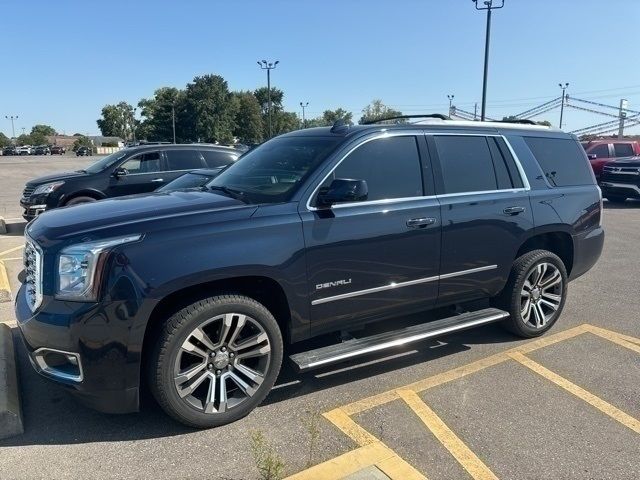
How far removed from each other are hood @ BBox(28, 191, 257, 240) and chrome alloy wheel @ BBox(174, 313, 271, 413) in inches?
26.8

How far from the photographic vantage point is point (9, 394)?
3477 millimetres

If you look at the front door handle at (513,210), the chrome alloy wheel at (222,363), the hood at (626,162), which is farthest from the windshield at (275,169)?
the hood at (626,162)

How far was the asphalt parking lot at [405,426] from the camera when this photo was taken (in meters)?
2.96

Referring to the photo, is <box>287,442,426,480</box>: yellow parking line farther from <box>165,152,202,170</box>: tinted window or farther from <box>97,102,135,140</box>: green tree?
<box>97,102,135,140</box>: green tree

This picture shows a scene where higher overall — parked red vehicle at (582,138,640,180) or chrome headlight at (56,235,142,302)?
parked red vehicle at (582,138,640,180)

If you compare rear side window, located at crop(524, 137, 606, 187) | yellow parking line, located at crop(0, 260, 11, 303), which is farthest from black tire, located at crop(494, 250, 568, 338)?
yellow parking line, located at crop(0, 260, 11, 303)

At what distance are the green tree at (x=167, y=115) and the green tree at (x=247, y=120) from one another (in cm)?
1062

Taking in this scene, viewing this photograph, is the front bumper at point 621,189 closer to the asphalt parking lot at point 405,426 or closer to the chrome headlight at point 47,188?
the asphalt parking lot at point 405,426

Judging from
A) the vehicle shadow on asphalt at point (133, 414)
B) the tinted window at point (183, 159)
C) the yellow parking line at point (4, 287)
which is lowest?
the vehicle shadow on asphalt at point (133, 414)

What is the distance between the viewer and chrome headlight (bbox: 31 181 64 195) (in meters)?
9.91

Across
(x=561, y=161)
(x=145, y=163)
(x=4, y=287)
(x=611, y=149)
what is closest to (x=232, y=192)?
(x=561, y=161)

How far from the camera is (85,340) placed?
2.97 meters

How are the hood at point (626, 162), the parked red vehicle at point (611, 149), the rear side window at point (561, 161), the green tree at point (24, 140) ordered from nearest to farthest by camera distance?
the rear side window at point (561, 161) → the hood at point (626, 162) → the parked red vehicle at point (611, 149) → the green tree at point (24, 140)

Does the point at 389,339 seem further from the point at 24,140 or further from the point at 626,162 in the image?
the point at 24,140
